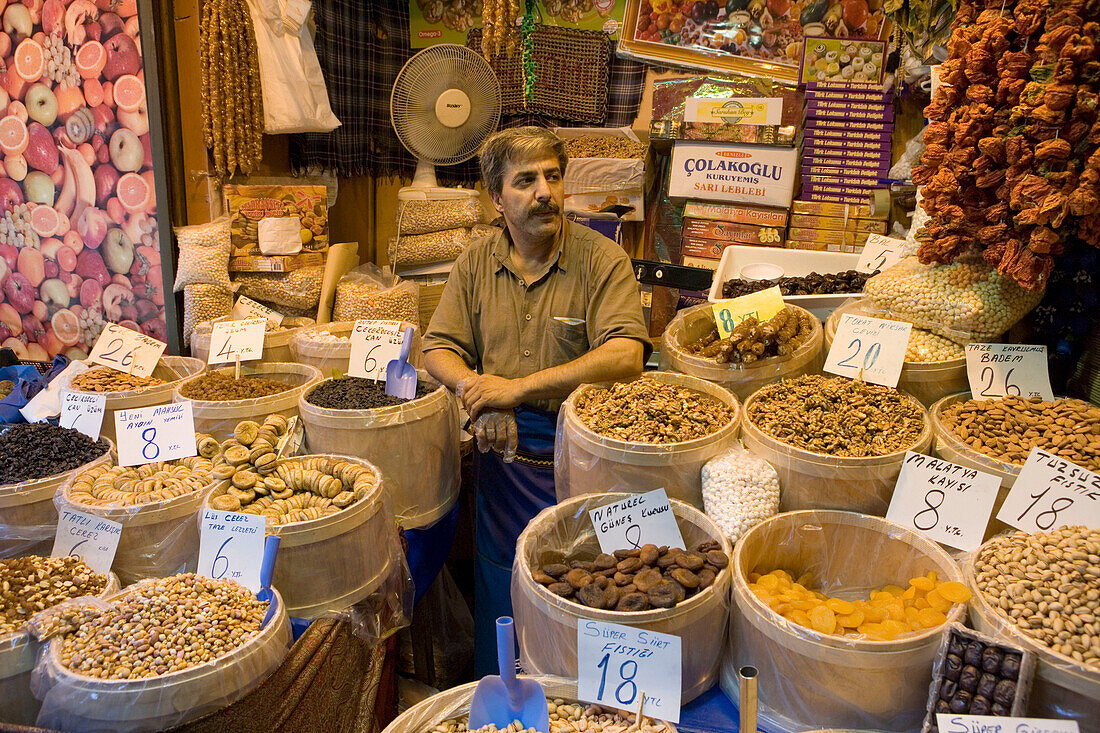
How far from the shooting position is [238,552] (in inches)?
59.7

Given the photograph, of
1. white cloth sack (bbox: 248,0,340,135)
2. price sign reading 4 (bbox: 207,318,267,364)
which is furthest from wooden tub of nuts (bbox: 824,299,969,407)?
white cloth sack (bbox: 248,0,340,135)

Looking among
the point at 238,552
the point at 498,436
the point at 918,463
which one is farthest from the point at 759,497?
the point at 238,552

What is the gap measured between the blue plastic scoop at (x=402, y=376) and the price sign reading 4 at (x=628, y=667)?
3.47ft

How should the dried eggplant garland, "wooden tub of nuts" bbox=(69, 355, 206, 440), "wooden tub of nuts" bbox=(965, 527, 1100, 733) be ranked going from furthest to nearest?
1. the dried eggplant garland
2. "wooden tub of nuts" bbox=(69, 355, 206, 440)
3. "wooden tub of nuts" bbox=(965, 527, 1100, 733)

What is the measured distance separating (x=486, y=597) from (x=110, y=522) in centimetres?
113

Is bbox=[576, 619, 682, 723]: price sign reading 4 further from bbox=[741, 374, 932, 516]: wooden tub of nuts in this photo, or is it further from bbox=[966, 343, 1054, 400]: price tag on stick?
bbox=[966, 343, 1054, 400]: price tag on stick

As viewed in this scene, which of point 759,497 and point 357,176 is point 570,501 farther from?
point 357,176

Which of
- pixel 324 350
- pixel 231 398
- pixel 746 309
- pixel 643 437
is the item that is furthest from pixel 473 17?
pixel 643 437

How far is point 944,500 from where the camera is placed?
143cm

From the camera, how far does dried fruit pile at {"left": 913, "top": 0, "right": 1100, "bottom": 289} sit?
152cm

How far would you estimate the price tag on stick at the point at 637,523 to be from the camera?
1.50 meters

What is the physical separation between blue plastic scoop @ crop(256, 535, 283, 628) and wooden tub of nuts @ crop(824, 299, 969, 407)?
4.70 feet

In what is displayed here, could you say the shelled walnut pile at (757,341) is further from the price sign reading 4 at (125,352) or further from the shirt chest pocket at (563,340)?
the price sign reading 4 at (125,352)

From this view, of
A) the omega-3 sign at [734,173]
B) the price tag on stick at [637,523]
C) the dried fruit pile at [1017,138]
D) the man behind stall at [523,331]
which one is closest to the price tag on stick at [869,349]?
the dried fruit pile at [1017,138]
